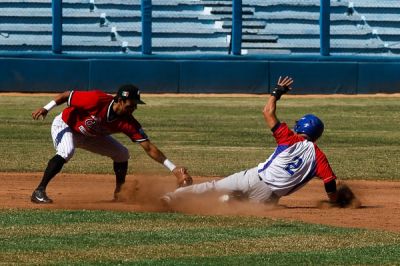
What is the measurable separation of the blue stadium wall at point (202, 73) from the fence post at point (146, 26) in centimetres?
28

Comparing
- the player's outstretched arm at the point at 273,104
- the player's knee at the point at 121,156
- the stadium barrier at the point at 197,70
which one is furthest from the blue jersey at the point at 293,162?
Result: the stadium barrier at the point at 197,70

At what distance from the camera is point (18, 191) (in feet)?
40.5

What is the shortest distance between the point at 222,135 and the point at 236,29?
8543 millimetres

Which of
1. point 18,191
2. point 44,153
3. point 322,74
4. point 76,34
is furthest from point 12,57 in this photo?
point 18,191

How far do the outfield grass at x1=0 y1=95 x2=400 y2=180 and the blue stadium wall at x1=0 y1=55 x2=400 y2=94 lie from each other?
0.74 meters

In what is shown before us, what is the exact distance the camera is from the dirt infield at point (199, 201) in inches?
418

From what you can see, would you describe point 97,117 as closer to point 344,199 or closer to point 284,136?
point 284,136

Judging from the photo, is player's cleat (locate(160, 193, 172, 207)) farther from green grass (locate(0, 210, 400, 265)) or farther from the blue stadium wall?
the blue stadium wall

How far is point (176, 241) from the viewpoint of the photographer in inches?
343

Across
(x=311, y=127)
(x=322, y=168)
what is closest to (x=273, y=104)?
(x=311, y=127)

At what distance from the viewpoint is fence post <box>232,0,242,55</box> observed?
27688 millimetres

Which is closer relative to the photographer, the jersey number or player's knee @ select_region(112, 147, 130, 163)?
the jersey number

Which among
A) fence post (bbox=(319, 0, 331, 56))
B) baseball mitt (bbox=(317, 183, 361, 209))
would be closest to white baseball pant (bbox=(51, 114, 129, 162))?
baseball mitt (bbox=(317, 183, 361, 209))

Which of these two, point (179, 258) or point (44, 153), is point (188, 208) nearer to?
point (179, 258)
